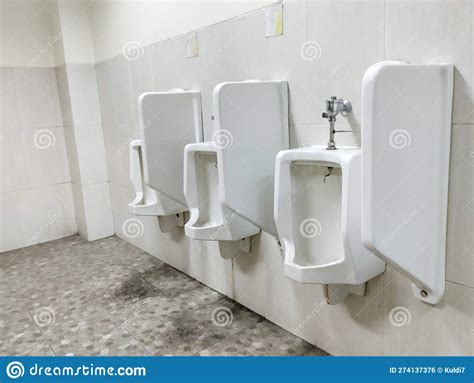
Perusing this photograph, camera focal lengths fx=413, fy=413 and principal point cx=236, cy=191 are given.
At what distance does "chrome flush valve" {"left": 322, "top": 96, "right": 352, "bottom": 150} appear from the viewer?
1.40 metres

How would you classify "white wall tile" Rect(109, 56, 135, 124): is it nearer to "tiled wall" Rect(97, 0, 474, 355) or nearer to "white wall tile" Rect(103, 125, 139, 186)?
"white wall tile" Rect(103, 125, 139, 186)

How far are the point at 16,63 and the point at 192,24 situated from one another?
181 cm

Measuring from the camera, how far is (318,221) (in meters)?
1.52

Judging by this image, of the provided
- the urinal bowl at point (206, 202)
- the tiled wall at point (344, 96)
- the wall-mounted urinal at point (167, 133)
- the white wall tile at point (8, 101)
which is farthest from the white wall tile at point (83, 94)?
the urinal bowl at point (206, 202)

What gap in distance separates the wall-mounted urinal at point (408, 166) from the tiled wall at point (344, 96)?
0.15 feet

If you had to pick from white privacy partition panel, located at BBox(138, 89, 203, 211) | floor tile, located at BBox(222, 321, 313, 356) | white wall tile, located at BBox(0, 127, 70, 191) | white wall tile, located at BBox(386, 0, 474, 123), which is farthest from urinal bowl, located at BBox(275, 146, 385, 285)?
white wall tile, located at BBox(0, 127, 70, 191)

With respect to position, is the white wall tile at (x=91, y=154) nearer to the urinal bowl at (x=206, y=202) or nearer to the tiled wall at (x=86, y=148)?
the tiled wall at (x=86, y=148)

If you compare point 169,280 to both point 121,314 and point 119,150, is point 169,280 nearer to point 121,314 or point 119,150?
point 121,314

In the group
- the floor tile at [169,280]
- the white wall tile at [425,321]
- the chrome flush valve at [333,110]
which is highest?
the chrome flush valve at [333,110]

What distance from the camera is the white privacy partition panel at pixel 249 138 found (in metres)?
1.62

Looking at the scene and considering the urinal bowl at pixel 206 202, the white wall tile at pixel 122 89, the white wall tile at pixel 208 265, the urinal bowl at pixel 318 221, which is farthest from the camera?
the white wall tile at pixel 122 89

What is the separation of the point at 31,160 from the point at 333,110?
278 centimetres

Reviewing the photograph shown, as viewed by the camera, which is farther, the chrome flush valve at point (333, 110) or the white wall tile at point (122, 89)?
the white wall tile at point (122, 89)

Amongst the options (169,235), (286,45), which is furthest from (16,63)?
(286,45)
